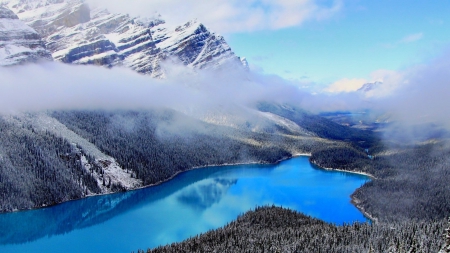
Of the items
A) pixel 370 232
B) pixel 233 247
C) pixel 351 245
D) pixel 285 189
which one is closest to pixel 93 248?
pixel 233 247

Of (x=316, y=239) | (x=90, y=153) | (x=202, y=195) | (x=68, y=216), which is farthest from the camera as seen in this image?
(x=90, y=153)

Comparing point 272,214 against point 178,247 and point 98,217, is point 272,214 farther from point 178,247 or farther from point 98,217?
point 98,217

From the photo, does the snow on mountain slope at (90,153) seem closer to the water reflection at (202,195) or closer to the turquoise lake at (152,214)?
the turquoise lake at (152,214)

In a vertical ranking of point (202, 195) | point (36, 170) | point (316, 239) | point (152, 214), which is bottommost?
point (316, 239)

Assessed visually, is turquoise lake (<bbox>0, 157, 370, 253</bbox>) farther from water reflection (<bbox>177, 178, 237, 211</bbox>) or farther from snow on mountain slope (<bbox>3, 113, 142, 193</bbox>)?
snow on mountain slope (<bbox>3, 113, 142, 193</bbox>)

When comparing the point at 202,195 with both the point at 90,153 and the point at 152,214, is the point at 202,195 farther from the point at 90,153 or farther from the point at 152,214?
the point at 90,153

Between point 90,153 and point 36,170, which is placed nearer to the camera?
point 36,170

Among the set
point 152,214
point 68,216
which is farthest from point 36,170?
point 152,214

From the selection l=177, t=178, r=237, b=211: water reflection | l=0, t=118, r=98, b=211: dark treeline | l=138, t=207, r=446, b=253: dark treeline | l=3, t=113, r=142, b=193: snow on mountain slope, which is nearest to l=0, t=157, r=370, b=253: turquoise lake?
l=177, t=178, r=237, b=211: water reflection
